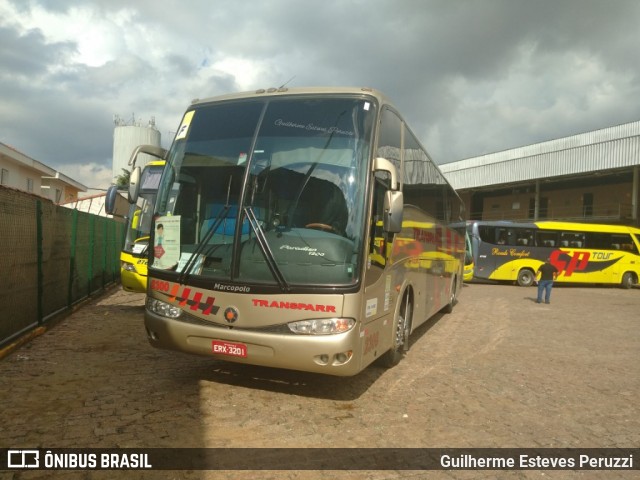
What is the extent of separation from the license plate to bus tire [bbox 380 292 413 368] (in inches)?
86.1

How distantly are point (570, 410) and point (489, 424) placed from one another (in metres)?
1.15

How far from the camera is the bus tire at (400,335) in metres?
6.68

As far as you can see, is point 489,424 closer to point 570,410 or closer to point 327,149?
point 570,410

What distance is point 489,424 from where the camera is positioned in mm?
4883

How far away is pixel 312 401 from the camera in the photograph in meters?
5.36

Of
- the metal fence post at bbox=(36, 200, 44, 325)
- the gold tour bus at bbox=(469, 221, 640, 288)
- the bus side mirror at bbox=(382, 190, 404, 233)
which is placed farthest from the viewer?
the gold tour bus at bbox=(469, 221, 640, 288)

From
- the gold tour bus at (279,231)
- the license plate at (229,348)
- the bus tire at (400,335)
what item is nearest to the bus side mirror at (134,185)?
the gold tour bus at (279,231)

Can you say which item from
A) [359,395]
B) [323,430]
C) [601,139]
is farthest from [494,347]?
[601,139]

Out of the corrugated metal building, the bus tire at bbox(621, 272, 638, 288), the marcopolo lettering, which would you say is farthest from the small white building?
the corrugated metal building

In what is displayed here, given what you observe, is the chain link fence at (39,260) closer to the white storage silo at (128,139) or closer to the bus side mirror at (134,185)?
the bus side mirror at (134,185)

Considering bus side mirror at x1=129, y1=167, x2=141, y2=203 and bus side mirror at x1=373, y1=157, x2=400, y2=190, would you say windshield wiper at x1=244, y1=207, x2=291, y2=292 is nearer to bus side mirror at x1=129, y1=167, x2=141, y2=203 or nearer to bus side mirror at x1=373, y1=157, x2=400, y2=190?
bus side mirror at x1=373, y1=157, x2=400, y2=190

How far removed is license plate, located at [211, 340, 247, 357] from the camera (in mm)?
5027

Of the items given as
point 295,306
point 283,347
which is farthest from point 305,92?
point 283,347

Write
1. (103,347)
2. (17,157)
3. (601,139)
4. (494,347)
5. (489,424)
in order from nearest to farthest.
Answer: (489,424) → (103,347) → (494,347) → (17,157) → (601,139)
